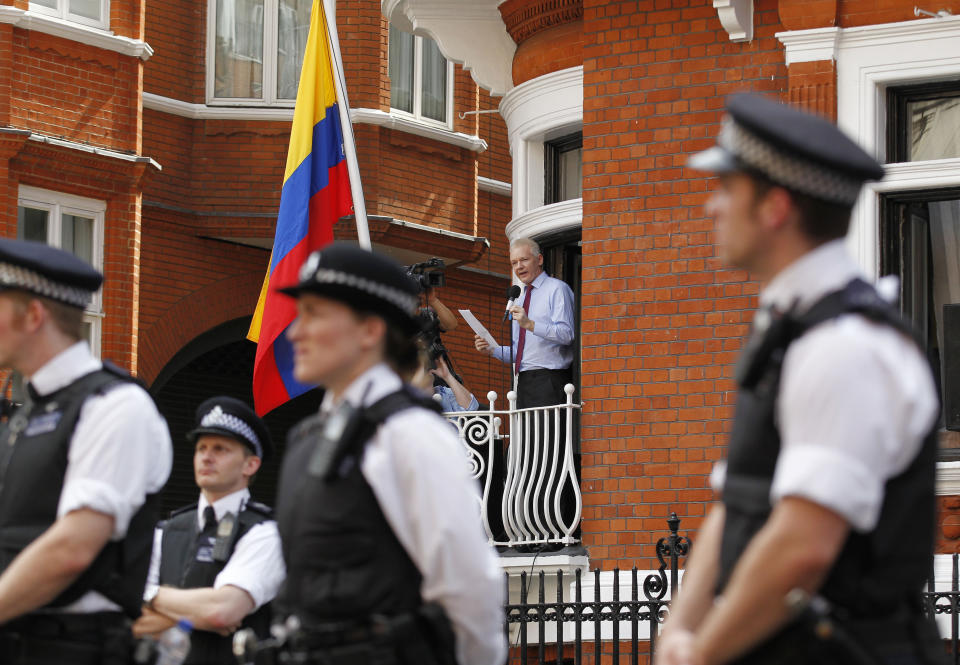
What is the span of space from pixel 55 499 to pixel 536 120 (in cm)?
896

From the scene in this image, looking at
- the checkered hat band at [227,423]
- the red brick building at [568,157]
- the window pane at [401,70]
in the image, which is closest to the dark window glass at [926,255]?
the red brick building at [568,157]

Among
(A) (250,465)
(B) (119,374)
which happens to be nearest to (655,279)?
(A) (250,465)

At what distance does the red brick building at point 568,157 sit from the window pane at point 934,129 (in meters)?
0.01

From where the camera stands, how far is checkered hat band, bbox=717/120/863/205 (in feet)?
12.1

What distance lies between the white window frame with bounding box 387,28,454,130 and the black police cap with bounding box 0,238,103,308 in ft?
51.2

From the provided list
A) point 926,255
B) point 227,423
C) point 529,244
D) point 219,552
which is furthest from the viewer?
point 529,244

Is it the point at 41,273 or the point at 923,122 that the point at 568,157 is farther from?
the point at 41,273

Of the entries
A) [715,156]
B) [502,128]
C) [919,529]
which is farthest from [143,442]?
[502,128]

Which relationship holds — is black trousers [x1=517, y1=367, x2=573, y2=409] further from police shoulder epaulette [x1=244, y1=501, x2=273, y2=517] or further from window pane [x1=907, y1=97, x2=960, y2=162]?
police shoulder epaulette [x1=244, y1=501, x2=273, y2=517]

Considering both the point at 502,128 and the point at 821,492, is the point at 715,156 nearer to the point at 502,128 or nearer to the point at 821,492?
the point at 821,492

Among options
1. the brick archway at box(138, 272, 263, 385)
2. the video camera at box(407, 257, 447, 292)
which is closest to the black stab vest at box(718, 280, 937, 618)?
the video camera at box(407, 257, 447, 292)

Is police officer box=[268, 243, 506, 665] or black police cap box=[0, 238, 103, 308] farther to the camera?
black police cap box=[0, 238, 103, 308]

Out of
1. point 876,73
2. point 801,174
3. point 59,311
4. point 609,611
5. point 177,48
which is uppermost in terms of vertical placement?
point 177,48

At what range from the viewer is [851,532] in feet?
11.7
